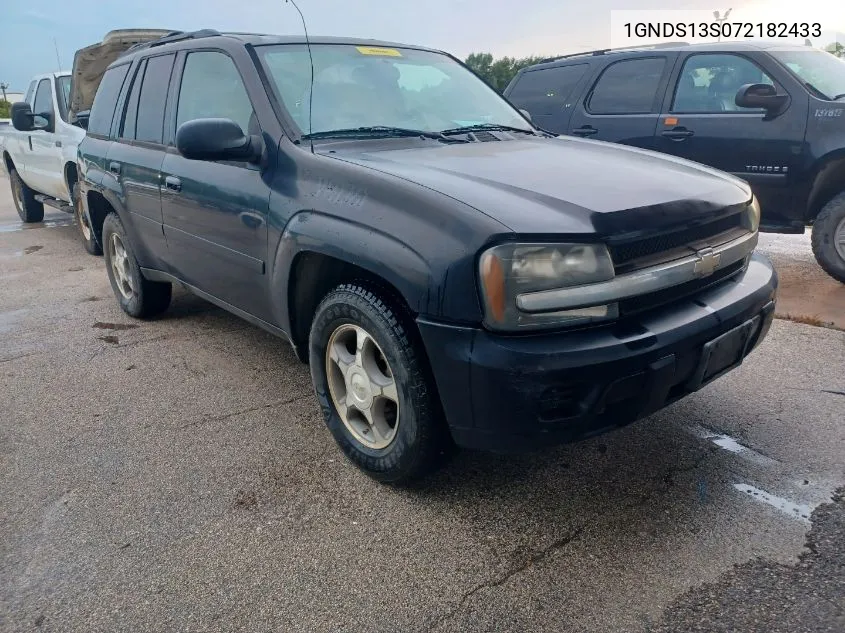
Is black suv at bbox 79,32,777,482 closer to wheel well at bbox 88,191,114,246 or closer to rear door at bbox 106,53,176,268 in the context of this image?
rear door at bbox 106,53,176,268

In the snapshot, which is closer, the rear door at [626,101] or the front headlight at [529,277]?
the front headlight at [529,277]

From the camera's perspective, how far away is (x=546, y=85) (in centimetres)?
666

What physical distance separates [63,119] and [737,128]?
270 inches

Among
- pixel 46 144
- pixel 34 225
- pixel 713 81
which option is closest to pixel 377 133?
pixel 713 81

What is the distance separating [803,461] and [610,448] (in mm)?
749

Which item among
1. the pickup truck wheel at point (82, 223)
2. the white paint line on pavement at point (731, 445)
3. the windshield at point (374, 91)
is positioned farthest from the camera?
the pickup truck wheel at point (82, 223)

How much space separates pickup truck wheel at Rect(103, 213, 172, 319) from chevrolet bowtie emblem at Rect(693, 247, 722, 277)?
11.5 ft

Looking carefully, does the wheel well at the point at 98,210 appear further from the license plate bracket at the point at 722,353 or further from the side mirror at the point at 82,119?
the license plate bracket at the point at 722,353

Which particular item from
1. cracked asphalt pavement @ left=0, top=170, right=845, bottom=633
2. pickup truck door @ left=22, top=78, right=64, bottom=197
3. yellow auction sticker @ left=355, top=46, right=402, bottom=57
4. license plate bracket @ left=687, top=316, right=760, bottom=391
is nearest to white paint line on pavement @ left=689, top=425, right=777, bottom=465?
cracked asphalt pavement @ left=0, top=170, right=845, bottom=633

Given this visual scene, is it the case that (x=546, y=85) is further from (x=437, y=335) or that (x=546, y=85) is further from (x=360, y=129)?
(x=437, y=335)

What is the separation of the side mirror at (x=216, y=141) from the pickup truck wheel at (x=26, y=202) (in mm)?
7754

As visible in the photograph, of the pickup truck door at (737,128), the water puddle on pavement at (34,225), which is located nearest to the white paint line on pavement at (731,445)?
the pickup truck door at (737,128)

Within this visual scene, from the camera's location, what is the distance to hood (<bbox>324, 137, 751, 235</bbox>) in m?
2.17

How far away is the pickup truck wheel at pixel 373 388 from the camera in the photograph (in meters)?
2.34
